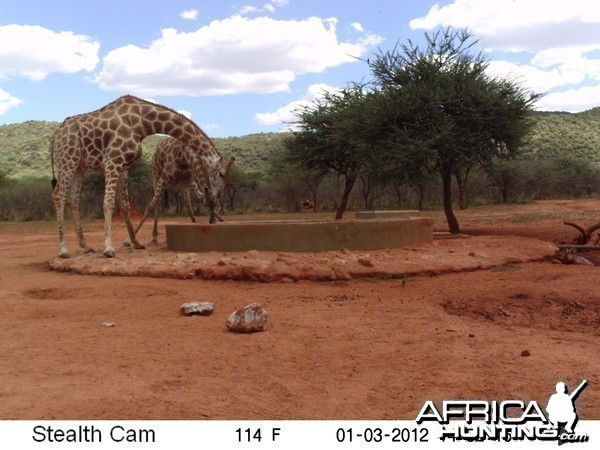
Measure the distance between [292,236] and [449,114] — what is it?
24.8 feet

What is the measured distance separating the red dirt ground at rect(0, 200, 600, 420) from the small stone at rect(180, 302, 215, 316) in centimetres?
16

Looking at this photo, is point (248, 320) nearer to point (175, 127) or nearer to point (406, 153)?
point (175, 127)

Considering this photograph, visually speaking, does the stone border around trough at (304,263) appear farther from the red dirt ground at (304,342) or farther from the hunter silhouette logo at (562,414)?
the hunter silhouette logo at (562,414)

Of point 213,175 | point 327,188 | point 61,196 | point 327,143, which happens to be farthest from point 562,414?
point 327,188

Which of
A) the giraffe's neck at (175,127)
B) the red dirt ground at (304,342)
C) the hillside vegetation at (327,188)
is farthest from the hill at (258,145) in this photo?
the red dirt ground at (304,342)

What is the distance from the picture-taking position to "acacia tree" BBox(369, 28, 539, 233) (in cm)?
1434

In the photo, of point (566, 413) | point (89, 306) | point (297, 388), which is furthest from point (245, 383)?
point (89, 306)

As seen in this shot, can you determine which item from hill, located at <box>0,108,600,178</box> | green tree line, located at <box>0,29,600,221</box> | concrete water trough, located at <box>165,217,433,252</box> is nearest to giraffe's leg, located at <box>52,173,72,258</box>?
concrete water trough, located at <box>165,217,433,252</box>

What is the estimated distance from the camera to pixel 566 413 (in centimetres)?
290

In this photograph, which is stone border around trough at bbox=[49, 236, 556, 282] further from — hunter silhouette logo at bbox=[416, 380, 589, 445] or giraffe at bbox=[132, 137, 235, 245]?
hunter silhouette logo at bbox=[416, 380, 589, 445]

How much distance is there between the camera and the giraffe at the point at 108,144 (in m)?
9.87

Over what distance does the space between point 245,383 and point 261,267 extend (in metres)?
4.43

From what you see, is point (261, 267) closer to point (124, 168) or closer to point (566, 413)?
point (124, 168)

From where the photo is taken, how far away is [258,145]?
2451 inches
